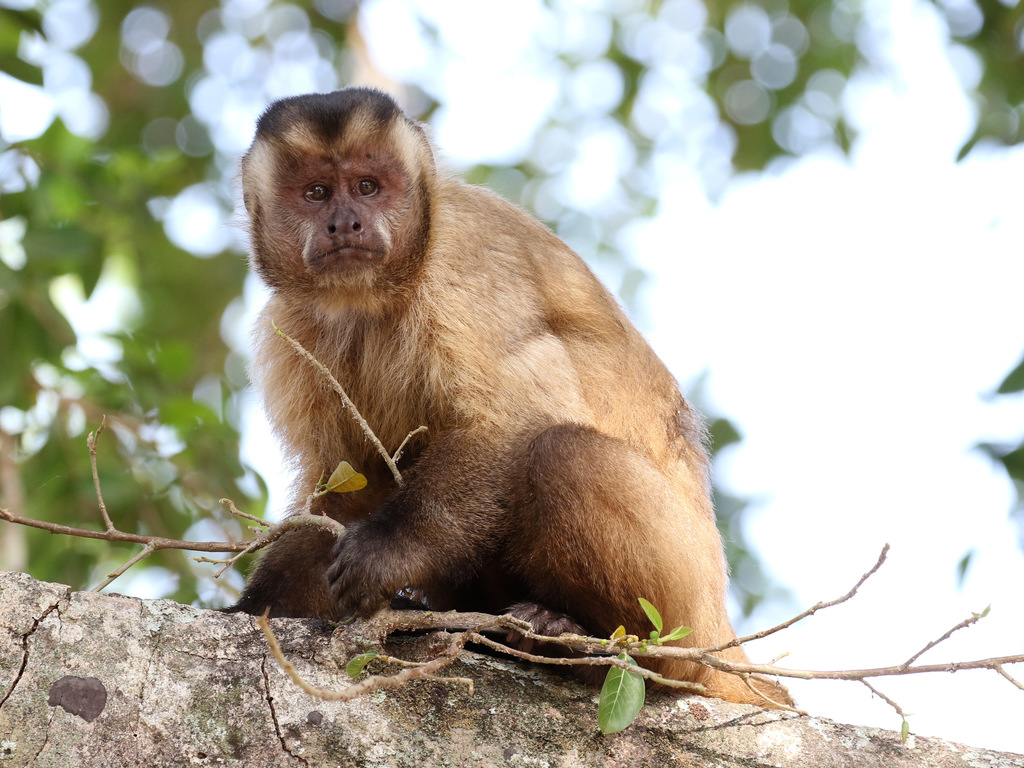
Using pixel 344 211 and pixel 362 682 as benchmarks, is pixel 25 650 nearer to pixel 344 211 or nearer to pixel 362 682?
pixel 362 682

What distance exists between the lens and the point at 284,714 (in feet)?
9.43

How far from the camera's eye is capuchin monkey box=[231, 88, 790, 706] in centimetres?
380

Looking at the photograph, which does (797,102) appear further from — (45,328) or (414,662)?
(414,662)

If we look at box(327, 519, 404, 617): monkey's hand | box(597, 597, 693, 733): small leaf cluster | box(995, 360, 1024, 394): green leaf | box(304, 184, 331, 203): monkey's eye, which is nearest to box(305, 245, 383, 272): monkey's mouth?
box(304, 184, 331, 203): monkey's eye

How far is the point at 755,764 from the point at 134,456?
4.60m

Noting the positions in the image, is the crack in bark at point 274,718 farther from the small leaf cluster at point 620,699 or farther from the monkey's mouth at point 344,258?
the monkey's mouth at point 344,258

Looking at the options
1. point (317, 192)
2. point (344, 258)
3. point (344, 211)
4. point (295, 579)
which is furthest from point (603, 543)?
point (317, 192)

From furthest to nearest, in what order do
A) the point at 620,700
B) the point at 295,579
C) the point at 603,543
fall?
the point at 295,579 → the point at 603,543 → the point at 620,700

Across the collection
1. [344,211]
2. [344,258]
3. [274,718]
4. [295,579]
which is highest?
[344,211]

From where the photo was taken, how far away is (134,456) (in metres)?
6.27

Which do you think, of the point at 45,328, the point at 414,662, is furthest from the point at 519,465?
the point at 45,328

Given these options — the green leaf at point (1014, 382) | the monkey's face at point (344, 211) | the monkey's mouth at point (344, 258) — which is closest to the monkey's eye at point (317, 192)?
the monkey's face at point (344, 211)

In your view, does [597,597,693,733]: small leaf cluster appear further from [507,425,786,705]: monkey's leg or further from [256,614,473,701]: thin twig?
[507,425,786,705]: monkey's leg

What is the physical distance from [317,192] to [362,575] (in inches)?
83.9
